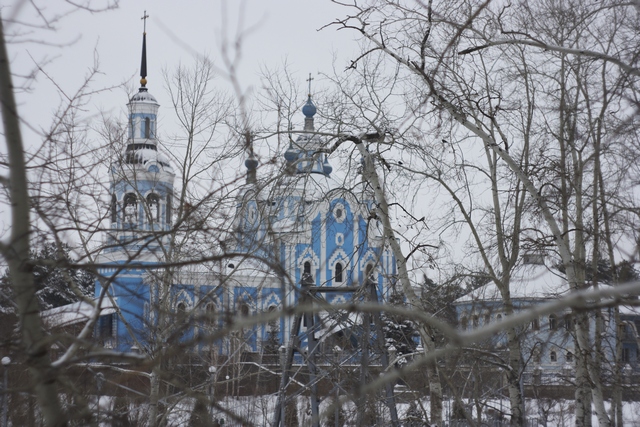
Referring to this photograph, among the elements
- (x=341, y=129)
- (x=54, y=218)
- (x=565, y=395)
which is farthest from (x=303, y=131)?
(x=565, y=395)

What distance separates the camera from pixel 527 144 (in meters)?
10.7

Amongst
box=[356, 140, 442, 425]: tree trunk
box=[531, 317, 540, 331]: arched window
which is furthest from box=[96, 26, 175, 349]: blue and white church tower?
box=[356, 140, 442, 425]: tree trunk

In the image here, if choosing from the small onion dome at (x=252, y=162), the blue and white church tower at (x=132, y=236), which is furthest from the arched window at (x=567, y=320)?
the small onion dome at (x=252, y=162)

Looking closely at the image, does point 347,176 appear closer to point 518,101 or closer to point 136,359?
point 518,101

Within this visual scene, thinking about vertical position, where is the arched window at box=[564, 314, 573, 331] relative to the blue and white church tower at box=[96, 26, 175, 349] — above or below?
below

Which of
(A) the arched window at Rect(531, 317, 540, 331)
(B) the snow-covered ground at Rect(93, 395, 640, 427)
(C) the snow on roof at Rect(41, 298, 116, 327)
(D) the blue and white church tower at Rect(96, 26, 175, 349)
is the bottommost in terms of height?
(B) the snow-covered ground at Rect(93, 395, 640, 427)

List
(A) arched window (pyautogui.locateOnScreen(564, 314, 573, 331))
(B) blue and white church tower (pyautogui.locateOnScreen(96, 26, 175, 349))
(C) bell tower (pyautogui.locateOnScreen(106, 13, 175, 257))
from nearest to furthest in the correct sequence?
(A) arched window (pyautogui.locateOnScreen(564, 314, 573, 331)) → (B) blue and white church tower (pyautogui.locateOnScreen(96, 26, 175, 349)) → (C) bell tower (pyautogui.locateOnScreen(106, 13, 175, 257))

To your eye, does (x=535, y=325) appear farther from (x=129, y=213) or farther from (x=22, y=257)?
(x=22, y=257)

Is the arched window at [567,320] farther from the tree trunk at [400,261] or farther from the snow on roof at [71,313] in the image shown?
the snow on roof at [71,313]

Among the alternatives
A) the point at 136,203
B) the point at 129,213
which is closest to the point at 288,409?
the point at 136,203

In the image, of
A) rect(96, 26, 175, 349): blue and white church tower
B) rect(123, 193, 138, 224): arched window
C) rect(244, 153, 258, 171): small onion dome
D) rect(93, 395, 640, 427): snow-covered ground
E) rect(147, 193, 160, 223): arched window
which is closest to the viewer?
rect(96, 26, 175, 349): blue and white church tower

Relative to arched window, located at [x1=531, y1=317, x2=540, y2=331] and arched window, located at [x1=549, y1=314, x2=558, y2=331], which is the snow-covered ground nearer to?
arched window, located at [x1=531, y1=317, x2=540, y2=331]

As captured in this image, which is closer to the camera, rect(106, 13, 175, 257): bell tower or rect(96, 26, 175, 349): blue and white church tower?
rect(96, 26, 175, 349): blue and white church tower

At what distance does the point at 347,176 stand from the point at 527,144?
2.82 metres
